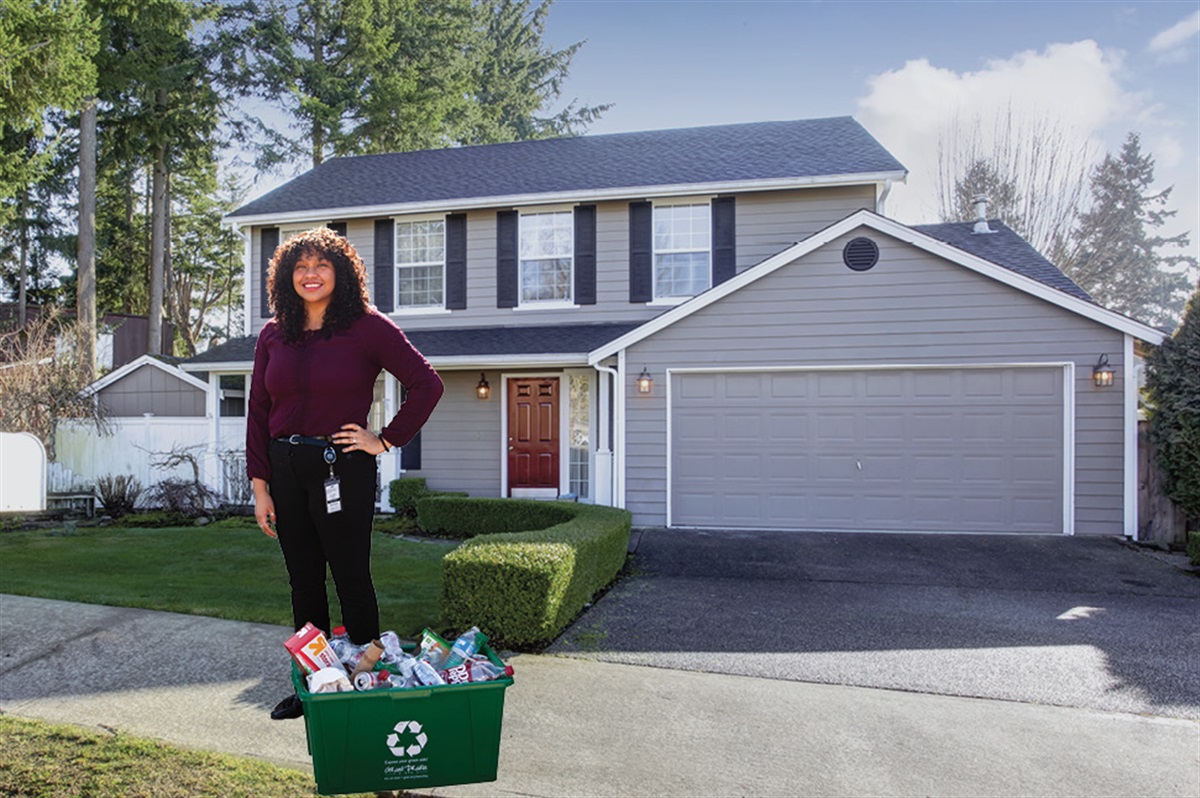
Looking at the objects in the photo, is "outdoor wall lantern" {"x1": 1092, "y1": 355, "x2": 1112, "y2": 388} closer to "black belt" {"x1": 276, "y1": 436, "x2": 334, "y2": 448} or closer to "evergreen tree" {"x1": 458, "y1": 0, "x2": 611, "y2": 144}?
"black belt" {"x1": 276, "y1": 436, "x2": 334, "y2": 448}

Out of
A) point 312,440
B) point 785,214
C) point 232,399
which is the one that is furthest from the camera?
point 232,399

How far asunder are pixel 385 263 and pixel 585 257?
133 inches

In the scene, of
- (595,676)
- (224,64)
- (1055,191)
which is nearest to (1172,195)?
(1055,191)

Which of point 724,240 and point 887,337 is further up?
point 724,240

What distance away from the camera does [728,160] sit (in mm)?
11750

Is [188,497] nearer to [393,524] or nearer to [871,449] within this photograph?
[393,524]

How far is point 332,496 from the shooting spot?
7.85 feet

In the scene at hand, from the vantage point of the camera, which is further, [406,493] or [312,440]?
[406,493]

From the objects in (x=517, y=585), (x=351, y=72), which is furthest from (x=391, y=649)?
(x=351, y=72)

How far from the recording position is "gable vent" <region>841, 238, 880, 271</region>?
898cm

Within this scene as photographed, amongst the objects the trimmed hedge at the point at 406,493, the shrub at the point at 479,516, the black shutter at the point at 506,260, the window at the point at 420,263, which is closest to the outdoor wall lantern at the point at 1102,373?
the shrub at the point at 479,516

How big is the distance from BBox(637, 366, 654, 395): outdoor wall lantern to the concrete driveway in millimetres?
1933

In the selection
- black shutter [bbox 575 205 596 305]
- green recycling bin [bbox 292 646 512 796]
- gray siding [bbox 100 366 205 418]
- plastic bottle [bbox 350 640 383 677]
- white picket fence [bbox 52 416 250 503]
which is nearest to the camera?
green recycling bin [bbox 292 646 512 796]

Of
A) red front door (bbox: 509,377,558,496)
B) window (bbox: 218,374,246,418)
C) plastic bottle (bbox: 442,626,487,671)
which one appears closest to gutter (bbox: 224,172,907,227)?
red front door (bbox: 509,377,558,496)
